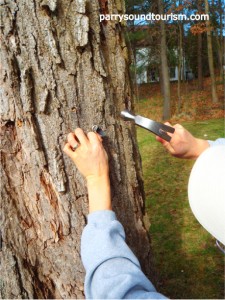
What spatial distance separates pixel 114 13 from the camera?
1.31 metres

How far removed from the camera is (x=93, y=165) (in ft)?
3.76

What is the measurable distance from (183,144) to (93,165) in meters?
0.63

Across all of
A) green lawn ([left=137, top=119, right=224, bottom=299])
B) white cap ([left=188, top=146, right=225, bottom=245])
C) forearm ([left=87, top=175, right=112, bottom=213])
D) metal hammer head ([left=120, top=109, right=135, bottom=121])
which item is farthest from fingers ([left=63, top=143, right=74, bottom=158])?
green lawn ([left=137, top=119, right=224, bottom=299])

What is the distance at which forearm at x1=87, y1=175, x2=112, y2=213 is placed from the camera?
42.7 inches

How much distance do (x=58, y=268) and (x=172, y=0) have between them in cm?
714

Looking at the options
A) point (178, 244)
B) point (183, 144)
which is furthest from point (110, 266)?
point (178, 244)

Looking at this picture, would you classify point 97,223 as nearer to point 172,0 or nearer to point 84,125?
point 84,125

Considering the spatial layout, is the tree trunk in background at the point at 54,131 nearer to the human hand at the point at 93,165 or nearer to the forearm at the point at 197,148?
the human hand at the point at 93,165

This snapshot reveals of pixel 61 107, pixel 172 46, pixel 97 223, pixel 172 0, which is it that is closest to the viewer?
pixel 97 223

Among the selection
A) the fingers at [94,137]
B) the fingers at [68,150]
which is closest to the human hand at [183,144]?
the fingers at [94,137]

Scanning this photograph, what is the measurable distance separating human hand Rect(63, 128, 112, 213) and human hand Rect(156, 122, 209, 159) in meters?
0.48

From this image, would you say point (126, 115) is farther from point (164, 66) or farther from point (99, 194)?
point (164, 66)

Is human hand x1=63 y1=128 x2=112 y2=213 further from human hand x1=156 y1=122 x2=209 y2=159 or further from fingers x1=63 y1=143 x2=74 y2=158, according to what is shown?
human hand x1=156 y1=122 x2=209 y2=159

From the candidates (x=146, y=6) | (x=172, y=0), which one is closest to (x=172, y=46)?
(x=172, y=0)
